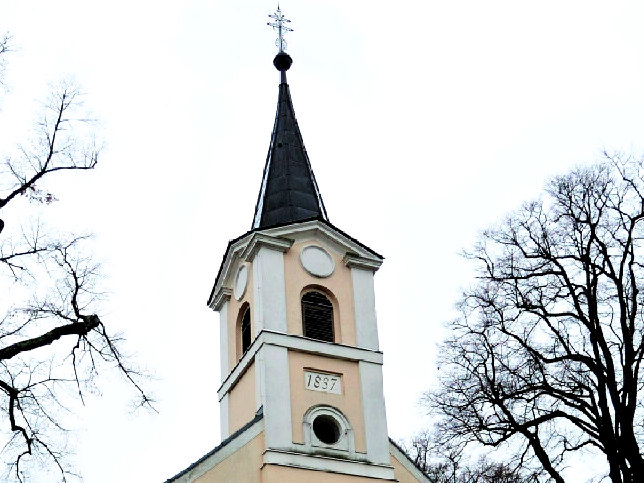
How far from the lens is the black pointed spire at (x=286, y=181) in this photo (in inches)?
1013

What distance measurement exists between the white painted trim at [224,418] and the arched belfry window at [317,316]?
109 inches

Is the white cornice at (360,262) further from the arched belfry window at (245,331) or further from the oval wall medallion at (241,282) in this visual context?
the arched belfry window at (245,331)

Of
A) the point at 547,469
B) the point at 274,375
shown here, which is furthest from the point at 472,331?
the point at 274,375

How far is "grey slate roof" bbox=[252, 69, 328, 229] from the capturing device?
84.4 ft

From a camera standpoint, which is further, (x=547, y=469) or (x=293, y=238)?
(x=293, y=238)

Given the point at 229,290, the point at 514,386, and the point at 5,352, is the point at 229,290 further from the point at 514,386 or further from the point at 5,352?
the point at 5,352

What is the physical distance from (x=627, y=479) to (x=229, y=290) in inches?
450

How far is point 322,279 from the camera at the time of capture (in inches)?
943

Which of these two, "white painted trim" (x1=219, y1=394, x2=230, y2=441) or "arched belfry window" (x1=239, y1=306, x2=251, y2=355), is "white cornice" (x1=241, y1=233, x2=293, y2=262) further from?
"white painted trim" (x1=219, y1=394, x2=230, y2=441)

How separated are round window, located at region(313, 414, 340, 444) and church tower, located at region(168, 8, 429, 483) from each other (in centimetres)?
2

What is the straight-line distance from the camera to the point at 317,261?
24.2 meters

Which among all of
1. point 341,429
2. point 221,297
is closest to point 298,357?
point 341,429

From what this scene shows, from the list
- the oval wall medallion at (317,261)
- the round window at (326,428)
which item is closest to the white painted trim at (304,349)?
the round window at (326,428)

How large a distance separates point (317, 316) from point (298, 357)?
1.38 metres
